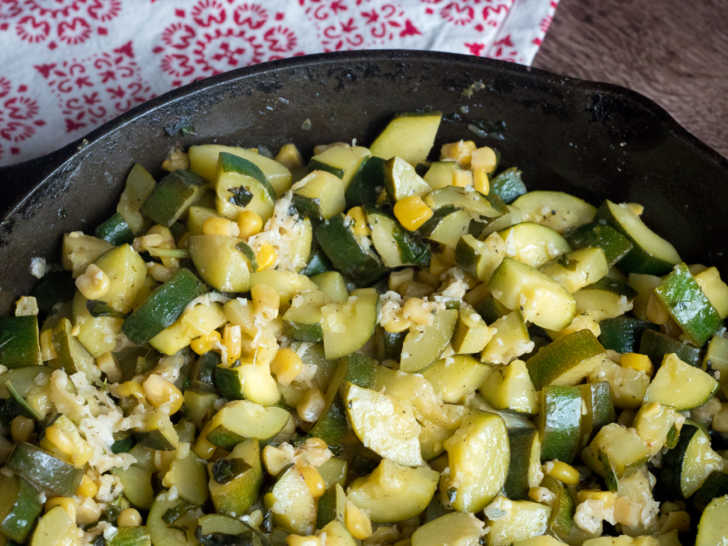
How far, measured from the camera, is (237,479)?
2.60 m

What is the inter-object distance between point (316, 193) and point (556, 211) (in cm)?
100

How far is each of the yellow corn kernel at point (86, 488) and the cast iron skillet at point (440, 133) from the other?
0.79 meters

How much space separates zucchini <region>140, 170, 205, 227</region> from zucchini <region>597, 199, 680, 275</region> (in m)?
1.61

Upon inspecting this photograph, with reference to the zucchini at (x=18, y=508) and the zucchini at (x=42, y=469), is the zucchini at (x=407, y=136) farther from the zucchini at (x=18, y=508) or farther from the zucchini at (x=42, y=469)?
the zucchini at (x=18, y=508)

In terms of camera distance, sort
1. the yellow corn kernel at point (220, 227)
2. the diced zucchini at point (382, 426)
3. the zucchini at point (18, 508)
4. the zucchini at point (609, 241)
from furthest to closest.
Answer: the zucchini at point (609, 241), the yellow corn kernel at point (220, 227), the diced zucchini at point (382, 426), the zucchini at point (18, 508)

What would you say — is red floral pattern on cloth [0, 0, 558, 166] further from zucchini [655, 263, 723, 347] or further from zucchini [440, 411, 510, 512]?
zucchini [440, 411, 510, 512]

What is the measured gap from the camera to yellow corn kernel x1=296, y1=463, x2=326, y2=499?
105 inches

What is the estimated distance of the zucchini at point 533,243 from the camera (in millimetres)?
3086

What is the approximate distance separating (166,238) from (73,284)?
1.26ft

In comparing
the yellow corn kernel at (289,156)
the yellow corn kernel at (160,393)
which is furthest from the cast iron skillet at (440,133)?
the yellow corn kernel at (160,393)

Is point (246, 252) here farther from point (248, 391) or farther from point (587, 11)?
point (587, 11)

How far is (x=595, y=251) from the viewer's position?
3.11m

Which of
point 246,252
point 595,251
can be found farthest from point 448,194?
point 246,252

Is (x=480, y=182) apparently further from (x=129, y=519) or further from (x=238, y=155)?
(x=129, y=519)
